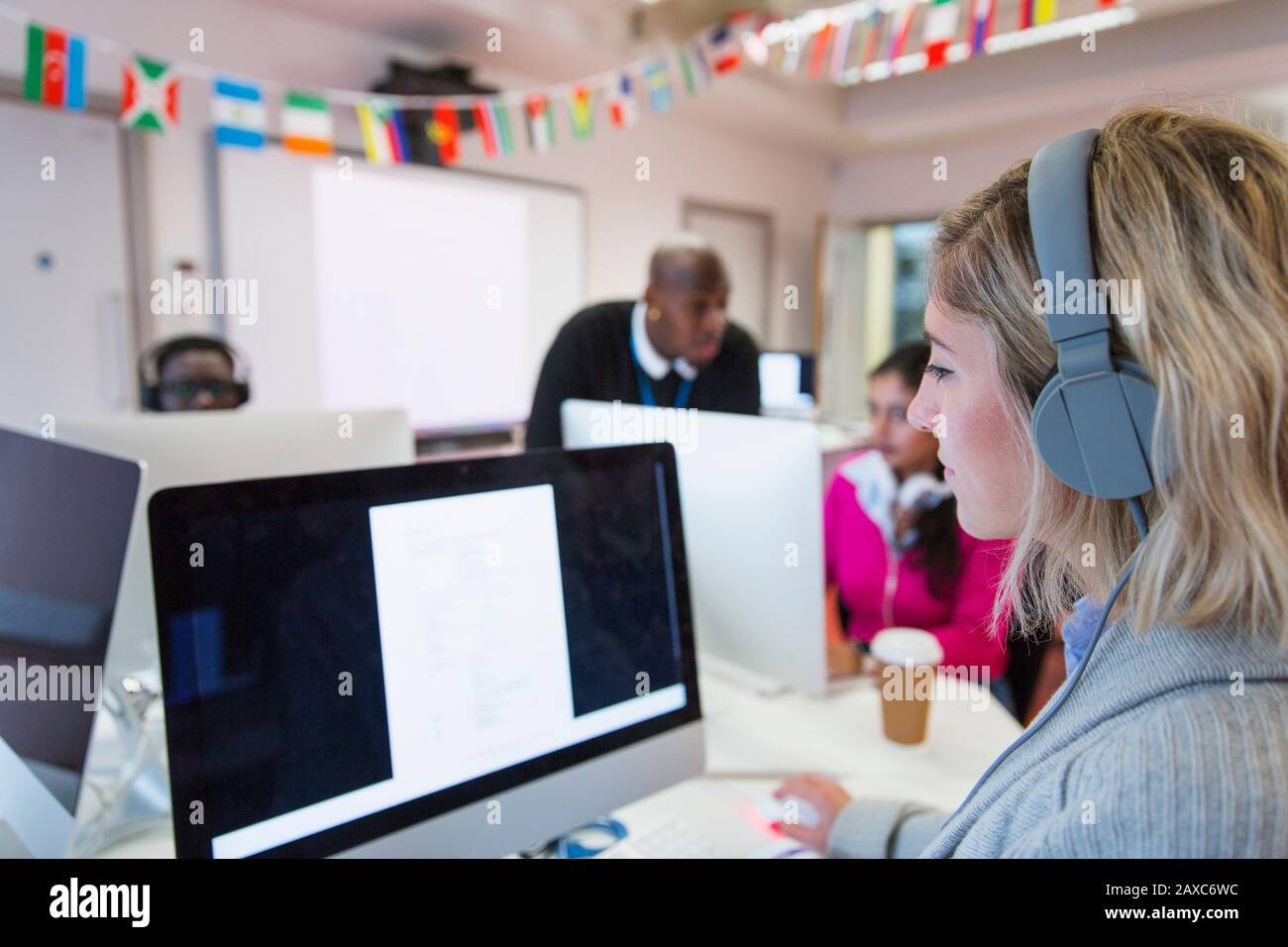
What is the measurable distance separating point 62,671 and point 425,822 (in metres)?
0.32

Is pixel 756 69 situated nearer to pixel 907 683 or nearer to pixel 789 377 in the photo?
pixel 789 377

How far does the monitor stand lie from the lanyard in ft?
3.32

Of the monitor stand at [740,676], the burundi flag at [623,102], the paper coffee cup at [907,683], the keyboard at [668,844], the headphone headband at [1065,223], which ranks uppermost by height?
the burundi flag at [623,102]

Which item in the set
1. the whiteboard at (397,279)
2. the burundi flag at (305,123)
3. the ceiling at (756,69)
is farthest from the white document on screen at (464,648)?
the burundi flag at (305,123)

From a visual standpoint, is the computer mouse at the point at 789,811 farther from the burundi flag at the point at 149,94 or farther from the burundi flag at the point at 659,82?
the burundi flag at the point at 659,82

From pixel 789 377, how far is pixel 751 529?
13.9ft

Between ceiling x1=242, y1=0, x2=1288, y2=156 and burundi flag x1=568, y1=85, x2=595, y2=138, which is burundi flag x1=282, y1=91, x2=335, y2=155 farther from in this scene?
burundi flag x1=568, y1=85, x2=595, y2=138

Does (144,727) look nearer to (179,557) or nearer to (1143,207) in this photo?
(179,557)

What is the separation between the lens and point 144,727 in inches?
39.8

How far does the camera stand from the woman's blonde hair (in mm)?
436

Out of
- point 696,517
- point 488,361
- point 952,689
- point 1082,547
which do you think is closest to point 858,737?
point 952,689

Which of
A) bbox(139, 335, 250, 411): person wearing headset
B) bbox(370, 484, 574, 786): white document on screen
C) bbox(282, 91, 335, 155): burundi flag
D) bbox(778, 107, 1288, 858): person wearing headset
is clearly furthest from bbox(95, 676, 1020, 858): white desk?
bbox(282, 91, 335, 155): burundi flag

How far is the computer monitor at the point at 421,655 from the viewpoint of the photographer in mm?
593

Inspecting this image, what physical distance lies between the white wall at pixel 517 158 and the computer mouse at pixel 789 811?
114 inches
